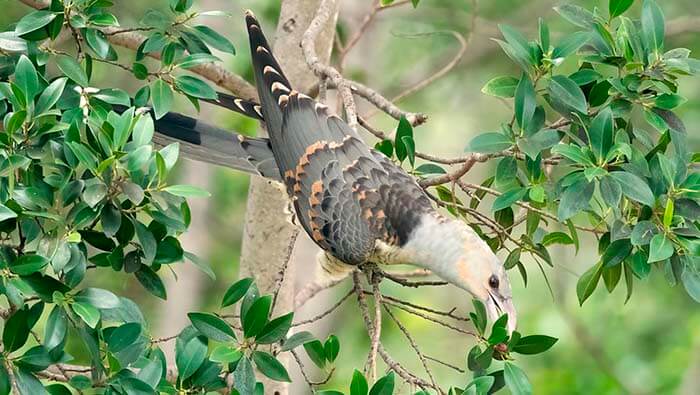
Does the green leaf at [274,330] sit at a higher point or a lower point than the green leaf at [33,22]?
lower

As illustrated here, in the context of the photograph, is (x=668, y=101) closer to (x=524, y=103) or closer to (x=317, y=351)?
(x=524, y=103)

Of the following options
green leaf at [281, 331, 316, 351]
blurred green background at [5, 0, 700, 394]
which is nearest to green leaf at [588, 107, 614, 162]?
green leaf at [281, 331, 316, 351]

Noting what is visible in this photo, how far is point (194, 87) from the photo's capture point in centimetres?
280

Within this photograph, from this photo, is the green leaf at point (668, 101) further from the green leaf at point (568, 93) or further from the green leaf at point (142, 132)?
the green leaf at point (142, 132)

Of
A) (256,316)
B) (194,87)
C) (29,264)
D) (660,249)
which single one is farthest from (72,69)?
(660,249)

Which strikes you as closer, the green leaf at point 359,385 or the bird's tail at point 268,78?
the green leaf at point 359,385

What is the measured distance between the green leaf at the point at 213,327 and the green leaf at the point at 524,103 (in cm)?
88

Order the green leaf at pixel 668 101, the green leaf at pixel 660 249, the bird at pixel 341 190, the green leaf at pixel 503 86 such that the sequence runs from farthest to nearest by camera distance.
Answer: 1. the bird at pixel 341 190
2. the green leaf at pixel 503 86
3. the green leaf at pixel 668 101
4. the green leaf at pixel 660 249

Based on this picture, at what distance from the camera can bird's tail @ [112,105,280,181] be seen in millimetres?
3482

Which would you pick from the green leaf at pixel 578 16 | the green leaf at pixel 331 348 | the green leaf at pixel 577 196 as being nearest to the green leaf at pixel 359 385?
the green leaf at pixel 331 348

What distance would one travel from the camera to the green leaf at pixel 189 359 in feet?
7.47

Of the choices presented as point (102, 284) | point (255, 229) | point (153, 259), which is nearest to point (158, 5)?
point (102, 284)

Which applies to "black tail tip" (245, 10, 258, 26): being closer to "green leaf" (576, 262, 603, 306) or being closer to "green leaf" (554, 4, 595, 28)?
"green leaf" (554, 4, 595, 28)

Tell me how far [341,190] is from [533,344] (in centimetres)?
103
